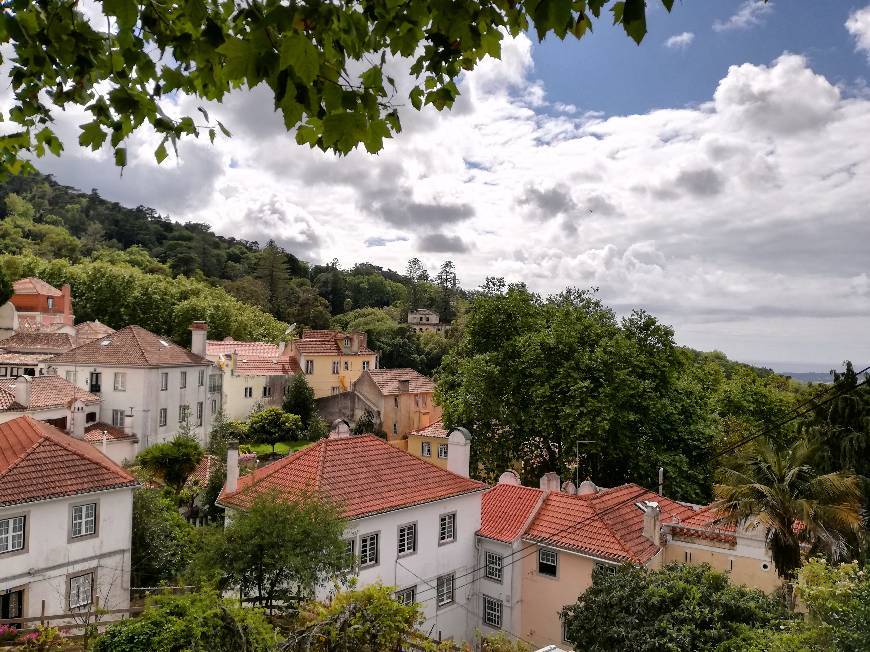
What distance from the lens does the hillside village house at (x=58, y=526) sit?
49.7 ft

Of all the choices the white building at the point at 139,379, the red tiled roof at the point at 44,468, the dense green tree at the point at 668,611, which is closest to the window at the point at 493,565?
the dense green tree at the point at 668,611

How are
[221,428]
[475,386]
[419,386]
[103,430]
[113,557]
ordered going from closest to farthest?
1. [113,557]
2. [475,386]
3. [103,430]
4. [221,428]
5. [419,386]

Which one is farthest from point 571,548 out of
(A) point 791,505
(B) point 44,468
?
(B) point 44,468

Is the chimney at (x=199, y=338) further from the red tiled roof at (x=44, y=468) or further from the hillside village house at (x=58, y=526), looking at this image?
the hillside village house at (x=58, y=526)

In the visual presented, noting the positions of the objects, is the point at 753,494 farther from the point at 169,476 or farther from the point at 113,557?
the point at 169,476

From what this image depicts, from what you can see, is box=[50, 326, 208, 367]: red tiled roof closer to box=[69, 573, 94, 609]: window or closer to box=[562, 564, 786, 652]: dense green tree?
box=[69, 573, 94, 609]: window

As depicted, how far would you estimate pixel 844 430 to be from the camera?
844 inches

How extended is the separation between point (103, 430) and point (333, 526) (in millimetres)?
21683

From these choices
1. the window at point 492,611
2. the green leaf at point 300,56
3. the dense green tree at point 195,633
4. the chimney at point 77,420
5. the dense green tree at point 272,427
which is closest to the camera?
the green leaf at point 300,56

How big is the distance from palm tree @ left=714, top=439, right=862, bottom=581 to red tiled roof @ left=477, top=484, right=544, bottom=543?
20.3 ft

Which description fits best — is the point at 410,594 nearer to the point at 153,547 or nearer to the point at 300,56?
the point at 153,547

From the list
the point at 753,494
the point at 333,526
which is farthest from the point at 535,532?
the point at 333,526

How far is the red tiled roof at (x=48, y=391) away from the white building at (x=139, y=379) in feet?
5.03

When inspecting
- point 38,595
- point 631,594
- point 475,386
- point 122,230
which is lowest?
point 38,595
